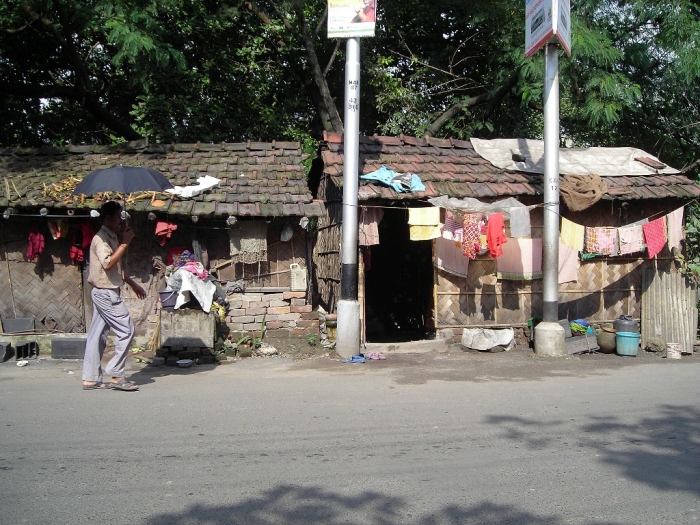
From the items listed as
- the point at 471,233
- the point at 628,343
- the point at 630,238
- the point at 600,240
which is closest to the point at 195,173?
the point at 471,233

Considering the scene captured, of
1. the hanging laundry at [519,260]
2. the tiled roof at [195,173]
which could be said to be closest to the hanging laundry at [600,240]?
the hanging laundry at [519,260]

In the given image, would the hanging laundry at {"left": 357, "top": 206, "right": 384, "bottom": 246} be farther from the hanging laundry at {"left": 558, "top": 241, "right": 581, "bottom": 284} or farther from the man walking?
the man walking

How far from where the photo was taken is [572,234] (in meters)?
10.3

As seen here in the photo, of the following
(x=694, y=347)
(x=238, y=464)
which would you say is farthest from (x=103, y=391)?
(x=694, y=347)

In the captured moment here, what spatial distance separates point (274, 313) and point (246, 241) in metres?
1.26

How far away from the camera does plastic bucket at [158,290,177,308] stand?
9203mm

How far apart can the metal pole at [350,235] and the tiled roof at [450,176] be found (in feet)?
1.56

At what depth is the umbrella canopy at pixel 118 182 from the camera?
24.5 ft

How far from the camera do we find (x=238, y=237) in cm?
997

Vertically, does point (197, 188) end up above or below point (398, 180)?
below

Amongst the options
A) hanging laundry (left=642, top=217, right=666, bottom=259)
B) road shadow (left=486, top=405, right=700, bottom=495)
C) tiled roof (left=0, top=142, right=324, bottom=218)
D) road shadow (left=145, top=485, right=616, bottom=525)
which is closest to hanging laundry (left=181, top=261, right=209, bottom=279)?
tiled roof (left=0, top=142, right=324, bottom=218)

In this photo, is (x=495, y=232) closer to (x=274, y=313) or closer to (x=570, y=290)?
(x=570, y=290)

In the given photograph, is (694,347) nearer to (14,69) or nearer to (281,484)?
(281,484)

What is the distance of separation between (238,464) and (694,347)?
9057mm
